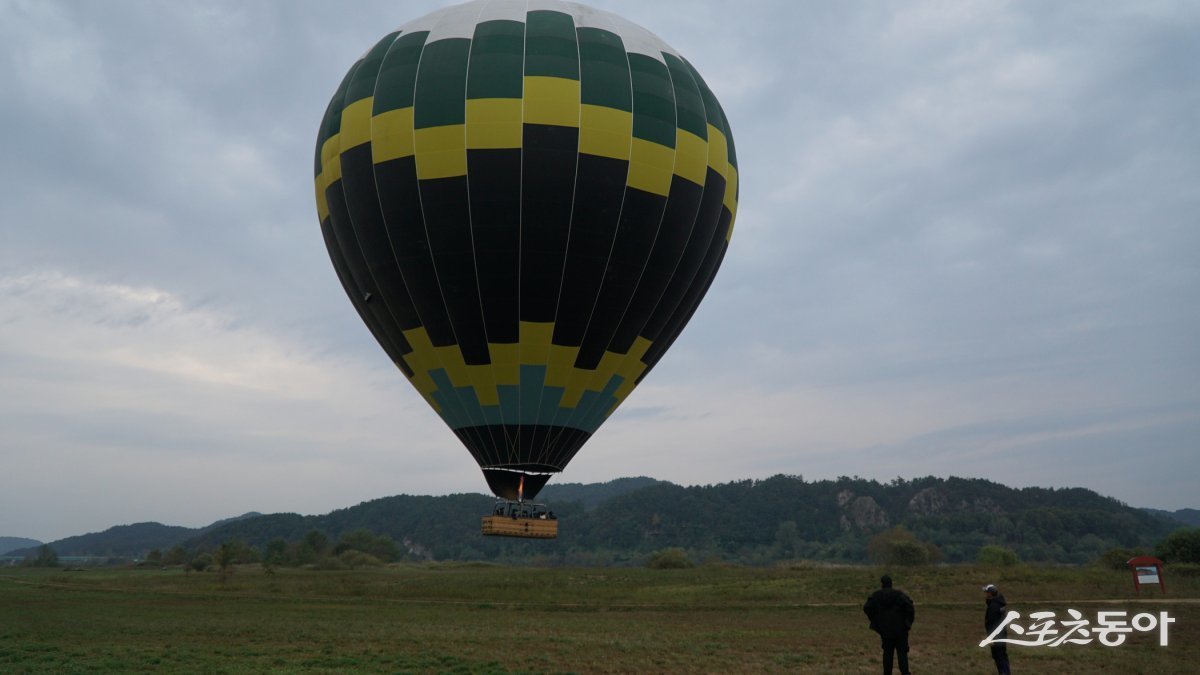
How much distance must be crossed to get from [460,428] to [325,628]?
273 inches

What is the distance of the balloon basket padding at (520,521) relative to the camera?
23.5 metres

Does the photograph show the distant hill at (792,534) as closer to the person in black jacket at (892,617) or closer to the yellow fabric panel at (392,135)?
the yellow fabric panel at (392,135)

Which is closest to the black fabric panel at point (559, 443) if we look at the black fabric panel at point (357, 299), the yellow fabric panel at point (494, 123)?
the black fabric panel at point (357, 299)

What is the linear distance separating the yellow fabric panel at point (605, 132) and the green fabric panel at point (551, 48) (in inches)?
52.4

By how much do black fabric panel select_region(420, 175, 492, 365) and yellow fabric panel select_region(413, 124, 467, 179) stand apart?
0.23m

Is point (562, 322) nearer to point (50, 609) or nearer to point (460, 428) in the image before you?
point (460, 428)

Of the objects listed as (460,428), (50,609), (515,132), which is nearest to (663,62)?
(515,132)

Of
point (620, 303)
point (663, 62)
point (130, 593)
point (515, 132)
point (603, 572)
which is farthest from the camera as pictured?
point (603, 572)

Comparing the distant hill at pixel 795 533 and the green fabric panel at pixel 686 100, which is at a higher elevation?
the green fabric panel at pixel 686 100

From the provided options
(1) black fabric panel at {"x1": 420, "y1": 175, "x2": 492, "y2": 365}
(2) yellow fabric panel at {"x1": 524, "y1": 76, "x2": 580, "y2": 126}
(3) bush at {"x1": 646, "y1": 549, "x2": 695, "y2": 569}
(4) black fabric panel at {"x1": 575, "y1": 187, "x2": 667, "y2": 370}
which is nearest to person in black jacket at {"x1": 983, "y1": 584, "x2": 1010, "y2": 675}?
(4) black fabric panel at {"x1": 575, "y1": 187, "x2": 667, "y2": 370}

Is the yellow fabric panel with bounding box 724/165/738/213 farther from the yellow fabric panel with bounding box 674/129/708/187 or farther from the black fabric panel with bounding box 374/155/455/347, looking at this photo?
the black fabric panel with bounding box 374/155/455/347

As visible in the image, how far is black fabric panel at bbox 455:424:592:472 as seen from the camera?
23719mm

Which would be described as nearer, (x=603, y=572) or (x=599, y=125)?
(x=599, y=125)

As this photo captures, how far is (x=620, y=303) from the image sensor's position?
23.5 m
